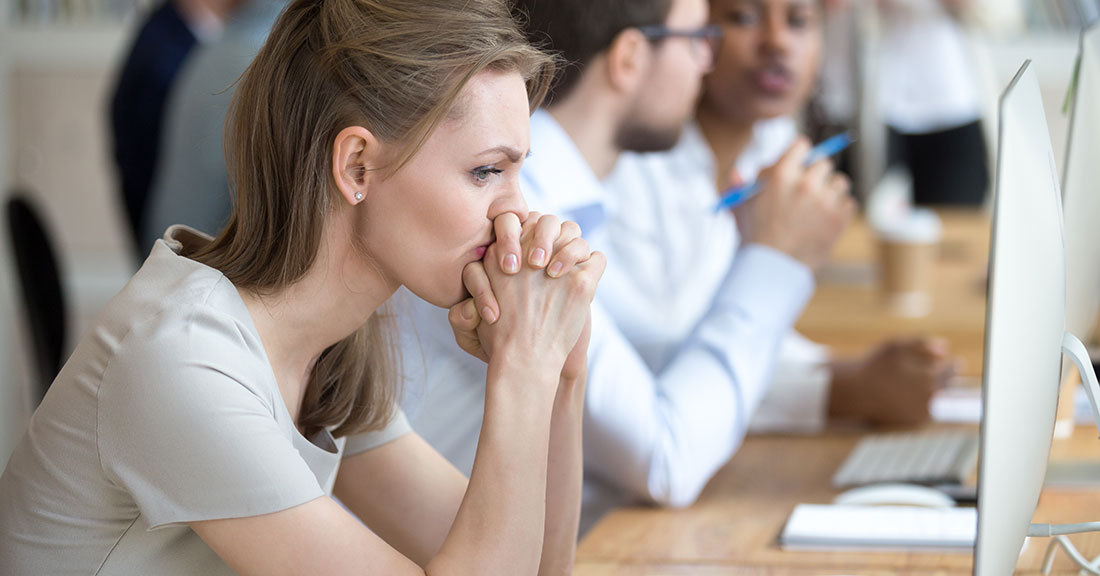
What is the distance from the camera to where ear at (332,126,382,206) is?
828mm

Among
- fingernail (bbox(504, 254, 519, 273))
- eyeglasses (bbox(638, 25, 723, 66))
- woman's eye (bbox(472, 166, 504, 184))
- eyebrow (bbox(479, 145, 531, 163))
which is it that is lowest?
fingernail (bbox(504, 254, 519, 273))

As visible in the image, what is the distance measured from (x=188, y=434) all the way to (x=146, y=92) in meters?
2.08

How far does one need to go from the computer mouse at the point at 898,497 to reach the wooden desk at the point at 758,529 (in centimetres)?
3

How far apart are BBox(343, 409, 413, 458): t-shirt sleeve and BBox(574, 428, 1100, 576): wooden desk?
0.22 meters

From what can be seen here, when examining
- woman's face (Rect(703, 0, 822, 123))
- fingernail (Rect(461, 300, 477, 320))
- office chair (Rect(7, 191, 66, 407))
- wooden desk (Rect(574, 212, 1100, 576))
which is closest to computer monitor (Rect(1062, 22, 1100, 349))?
wooden desk (Rect(574, 212, 1100, 576))

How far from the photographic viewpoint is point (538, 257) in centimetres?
88

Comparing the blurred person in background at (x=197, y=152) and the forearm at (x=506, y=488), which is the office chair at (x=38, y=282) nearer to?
the blurred person in background at (x=197, y=152)

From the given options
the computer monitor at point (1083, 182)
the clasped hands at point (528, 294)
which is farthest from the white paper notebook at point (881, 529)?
the clasped hands at point (528, 294)

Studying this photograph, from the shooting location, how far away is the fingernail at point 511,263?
87 centimetres

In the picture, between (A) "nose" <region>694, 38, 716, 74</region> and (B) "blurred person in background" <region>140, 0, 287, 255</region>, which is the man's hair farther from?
(B) "blurred person in background" <region>140, 0, 287, 255</region>

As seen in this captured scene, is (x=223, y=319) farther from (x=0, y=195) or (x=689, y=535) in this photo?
(x=0, y=195)

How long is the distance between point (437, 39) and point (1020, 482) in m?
0.50

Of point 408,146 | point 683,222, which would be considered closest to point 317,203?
point 408,146

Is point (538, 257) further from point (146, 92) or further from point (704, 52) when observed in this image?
point (146, 92)
